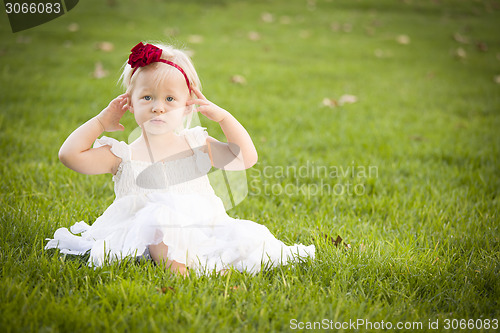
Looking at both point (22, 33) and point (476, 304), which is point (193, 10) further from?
point (476, 304)

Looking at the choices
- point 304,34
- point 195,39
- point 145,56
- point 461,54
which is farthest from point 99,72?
point 461,54

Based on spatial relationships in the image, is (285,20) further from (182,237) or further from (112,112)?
(182,237)

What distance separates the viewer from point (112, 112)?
2127mm

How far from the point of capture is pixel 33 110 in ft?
15.3

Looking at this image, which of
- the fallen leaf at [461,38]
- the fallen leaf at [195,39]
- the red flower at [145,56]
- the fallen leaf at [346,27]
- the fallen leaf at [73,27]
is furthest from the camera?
the fallen leaf at [346,27]

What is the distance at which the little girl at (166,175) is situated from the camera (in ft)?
6.67

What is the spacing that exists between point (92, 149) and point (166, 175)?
377 mm

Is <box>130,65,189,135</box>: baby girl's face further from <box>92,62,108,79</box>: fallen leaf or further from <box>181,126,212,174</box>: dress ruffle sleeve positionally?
<box>92,62,108,79</box>: fallen leaf

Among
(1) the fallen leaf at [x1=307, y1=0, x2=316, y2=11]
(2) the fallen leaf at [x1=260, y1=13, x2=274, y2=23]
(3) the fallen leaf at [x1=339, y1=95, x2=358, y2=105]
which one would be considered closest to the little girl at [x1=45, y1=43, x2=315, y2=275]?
(3) the fallen leaf at [x1=339, y1=95, x2=358, y2=105]

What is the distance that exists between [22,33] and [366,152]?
668 centimetres

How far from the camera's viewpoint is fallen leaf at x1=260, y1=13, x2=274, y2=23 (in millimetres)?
10289

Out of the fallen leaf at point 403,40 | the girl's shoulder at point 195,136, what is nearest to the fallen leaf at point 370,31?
the fallen leaf at point 403,40

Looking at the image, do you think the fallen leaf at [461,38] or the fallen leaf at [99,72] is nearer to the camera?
the fallen leaf at [99,72]

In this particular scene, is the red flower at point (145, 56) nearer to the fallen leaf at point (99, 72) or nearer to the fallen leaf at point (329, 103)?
the fallen leaf at point (329, 103)
